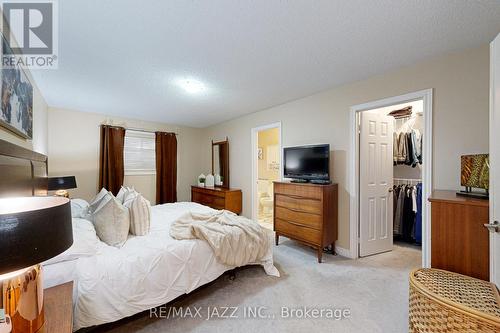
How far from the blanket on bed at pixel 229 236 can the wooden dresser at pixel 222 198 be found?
→ 1.72m

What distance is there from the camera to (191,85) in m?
2.76

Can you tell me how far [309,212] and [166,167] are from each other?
353cm

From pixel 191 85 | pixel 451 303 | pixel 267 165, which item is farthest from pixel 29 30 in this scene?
pixel 267 165

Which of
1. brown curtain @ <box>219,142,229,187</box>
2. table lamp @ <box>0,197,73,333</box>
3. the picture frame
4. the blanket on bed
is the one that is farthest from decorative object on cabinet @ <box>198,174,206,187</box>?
table lamp @ <box>0,197,73,333</box>

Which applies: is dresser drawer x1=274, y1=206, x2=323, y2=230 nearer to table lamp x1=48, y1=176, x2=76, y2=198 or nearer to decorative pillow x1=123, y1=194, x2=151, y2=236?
decorative pillow x1=123, y1=194, x2=151, y2=236

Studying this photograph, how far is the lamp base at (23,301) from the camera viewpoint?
80 cm

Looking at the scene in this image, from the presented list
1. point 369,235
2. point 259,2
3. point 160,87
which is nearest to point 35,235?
point 259,2

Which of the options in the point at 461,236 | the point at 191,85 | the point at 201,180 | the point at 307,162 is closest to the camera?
the point at 461,236

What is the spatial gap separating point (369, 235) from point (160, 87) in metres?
3.45

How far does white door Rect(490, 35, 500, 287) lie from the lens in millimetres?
1196

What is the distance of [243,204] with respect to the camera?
456 cm

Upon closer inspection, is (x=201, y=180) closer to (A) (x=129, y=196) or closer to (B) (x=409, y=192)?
(A) (x=129, y=196)

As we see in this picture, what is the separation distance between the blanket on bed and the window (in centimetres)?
288

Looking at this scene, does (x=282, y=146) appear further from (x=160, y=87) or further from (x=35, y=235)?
(x=35, y=235)
